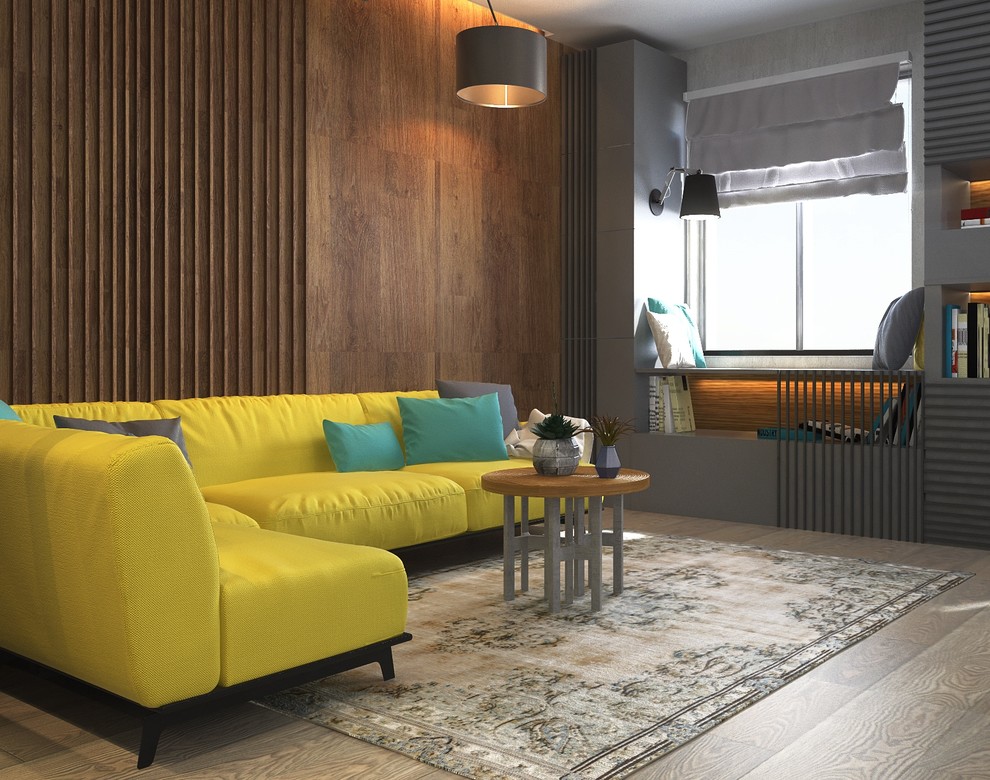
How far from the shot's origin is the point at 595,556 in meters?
3.69

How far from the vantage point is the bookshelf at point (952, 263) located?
4863 mm

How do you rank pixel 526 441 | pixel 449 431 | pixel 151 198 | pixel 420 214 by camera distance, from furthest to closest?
pixel 420 214
pixel 526 441
pixel 449 431
pixel 151 198

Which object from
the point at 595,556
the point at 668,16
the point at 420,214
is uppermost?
the point at 668,16

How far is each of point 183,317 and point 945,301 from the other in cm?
372

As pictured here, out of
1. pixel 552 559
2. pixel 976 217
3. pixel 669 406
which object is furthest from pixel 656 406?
pixel 552 559

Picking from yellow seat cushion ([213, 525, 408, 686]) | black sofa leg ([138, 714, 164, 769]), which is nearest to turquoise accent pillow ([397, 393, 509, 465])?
yellow seat cushion ([213, 525, 408, 686])

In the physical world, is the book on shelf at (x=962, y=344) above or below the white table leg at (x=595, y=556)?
above

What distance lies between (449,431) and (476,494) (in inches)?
21.5

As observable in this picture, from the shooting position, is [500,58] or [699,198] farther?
[699,198]

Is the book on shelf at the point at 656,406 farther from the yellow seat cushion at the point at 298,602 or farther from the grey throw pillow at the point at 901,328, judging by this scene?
the yellow seat cushion at the point at 298,602

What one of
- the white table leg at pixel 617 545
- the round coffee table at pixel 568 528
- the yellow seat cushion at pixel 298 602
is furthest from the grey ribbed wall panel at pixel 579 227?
the yellow seat cushion at pixel 298 602

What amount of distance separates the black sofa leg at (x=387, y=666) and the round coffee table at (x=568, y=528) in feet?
2.95

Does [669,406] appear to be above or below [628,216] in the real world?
below

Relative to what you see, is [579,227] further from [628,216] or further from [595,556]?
[595,556]
